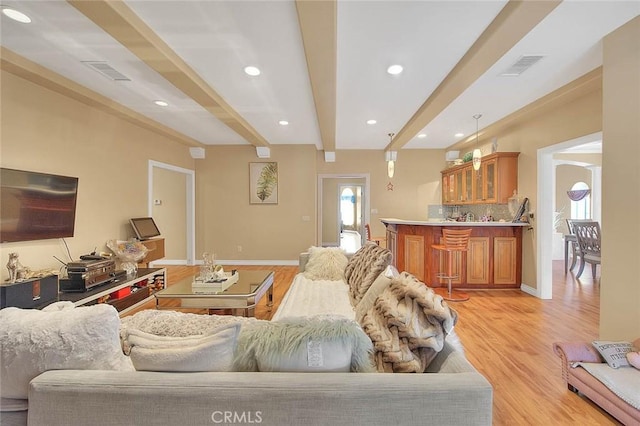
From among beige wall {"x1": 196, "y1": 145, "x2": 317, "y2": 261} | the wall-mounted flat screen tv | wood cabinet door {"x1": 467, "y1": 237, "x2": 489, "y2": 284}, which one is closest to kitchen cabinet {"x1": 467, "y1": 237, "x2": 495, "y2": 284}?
wood cabinet door {"x1": 467, "y1": 237, "x2": 489, "y2": 284}

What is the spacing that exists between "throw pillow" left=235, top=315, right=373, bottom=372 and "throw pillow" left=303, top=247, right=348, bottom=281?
213cm

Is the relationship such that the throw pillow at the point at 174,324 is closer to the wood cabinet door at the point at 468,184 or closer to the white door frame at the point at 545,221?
the white door frame at the point at 545,221

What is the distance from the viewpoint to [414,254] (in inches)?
182

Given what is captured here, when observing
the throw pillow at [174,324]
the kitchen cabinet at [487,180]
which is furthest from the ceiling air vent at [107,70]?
the kitchen cabinet at [487,180]

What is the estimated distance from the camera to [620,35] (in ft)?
7.23

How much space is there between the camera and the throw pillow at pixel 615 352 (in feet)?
6.10

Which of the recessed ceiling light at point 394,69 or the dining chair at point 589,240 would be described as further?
the dining chair at point 589,240

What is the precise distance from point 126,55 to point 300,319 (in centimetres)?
288

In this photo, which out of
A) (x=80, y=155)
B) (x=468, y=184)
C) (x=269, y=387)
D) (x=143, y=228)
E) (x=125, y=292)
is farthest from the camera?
(x=468, y=184)

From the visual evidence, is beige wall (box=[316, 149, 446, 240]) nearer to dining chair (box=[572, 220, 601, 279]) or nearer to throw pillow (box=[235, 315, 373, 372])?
dining chair (box=[572, 220, 601, 279])

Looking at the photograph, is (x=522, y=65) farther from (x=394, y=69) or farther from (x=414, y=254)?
(x=414, y=254)

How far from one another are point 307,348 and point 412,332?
433mm

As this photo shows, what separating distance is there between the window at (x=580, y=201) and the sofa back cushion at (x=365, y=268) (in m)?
7.46

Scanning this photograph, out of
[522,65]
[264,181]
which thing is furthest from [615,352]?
[264,181]
